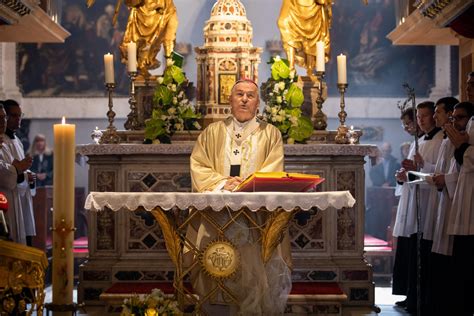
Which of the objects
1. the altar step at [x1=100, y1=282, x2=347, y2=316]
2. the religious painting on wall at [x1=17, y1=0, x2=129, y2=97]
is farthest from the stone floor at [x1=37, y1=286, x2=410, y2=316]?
the religious painting on wall at [x1=17, y1=0, x2=129, y2=97]

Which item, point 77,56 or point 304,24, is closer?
point 304,24

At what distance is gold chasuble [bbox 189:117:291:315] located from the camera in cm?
653

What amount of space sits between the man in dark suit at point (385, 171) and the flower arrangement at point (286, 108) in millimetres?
9515

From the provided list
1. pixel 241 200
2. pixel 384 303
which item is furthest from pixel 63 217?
pixel 384 303

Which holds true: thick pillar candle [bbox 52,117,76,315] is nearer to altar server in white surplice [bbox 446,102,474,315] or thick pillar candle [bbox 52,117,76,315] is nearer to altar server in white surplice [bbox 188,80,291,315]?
altar server in white surplice [bbox 188,80,291,315]

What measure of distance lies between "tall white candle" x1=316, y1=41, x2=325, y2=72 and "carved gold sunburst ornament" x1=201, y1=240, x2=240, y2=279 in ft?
10.5

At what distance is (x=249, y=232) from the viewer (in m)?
6.63

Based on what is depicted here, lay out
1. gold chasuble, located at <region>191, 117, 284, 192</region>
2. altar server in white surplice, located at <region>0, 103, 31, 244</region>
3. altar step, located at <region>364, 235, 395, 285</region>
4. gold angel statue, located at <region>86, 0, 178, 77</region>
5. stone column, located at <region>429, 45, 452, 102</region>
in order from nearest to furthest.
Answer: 1. gold chasuble, located at <region>191, 117, 284, 192</region>
2. altar server in white surplice, located at <region>0, 103, 31, 244</region>
3. gold angel statue, located at <region>86, 0, 178, 77</region>
4. altar step, located at <region>364, 235, 395, 285</region>
5. stone column, located at <region>429, 45, 452, 102</region>

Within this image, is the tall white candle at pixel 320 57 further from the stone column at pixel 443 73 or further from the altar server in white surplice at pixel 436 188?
the stone column at pixel 443 73

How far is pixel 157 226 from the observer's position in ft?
29.8

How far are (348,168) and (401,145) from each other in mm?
9833

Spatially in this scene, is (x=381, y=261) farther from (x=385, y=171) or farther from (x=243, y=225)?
(x=243, y=225)

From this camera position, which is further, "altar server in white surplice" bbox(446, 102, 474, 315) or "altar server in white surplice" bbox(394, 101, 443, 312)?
"altar server in white surplice" bbox(394, 101, 443, 312)

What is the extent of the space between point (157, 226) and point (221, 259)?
272 centimetres
